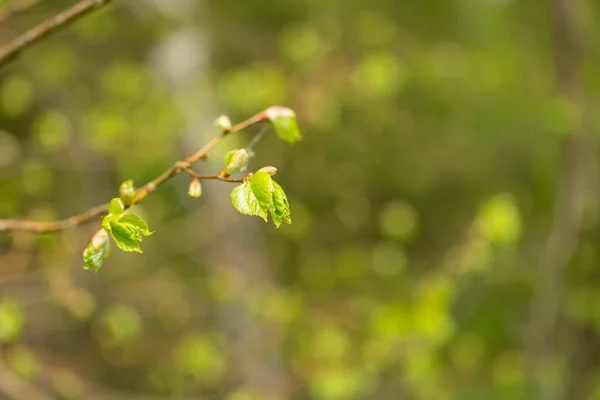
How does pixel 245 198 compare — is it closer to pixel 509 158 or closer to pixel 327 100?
pixel 327 100

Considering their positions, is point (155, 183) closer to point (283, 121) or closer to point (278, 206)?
point (283, 121)

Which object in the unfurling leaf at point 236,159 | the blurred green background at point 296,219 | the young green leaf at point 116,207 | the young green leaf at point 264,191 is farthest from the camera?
the blurred green background at point 296,219

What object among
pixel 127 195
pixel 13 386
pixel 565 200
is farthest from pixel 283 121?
pixel 565 200

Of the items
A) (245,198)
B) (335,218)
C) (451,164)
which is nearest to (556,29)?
(451,164)

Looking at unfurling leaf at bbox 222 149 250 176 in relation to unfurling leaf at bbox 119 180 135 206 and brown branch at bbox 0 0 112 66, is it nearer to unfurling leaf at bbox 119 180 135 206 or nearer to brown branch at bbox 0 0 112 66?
unfurling leaf at bbox 119 180 135 206

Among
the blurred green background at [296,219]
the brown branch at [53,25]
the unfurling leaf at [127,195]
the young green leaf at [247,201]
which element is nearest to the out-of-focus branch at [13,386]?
the blurred green background at [296,219]

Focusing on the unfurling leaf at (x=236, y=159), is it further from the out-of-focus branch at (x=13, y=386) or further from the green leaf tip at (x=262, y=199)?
the out-of-focus branch at (x=13, y=386)
